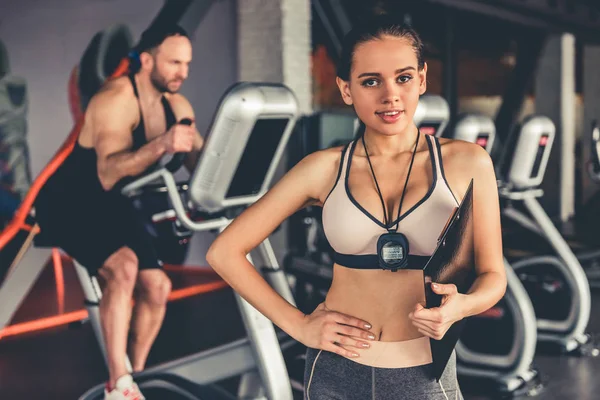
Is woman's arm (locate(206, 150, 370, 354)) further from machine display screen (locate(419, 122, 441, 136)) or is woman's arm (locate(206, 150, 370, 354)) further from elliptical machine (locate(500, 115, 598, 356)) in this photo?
elliptical machine (locate(500, 115, 598, 356))

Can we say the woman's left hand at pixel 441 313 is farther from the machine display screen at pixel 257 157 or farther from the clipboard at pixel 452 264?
the machine display screen at pixel 257 157

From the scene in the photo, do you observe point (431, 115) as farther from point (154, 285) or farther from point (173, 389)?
point (173, 389)

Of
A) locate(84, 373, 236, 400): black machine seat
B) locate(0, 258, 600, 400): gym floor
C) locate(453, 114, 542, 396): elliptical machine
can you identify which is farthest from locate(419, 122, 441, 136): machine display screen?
locate(84, 373, 236, 400): black machine seat

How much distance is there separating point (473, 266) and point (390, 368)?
0.21 m

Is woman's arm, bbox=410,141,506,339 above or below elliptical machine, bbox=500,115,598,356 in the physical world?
above

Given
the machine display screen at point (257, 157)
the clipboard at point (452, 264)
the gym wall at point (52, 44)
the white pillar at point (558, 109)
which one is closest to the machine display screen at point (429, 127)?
the machine display screen at point (257, 157)

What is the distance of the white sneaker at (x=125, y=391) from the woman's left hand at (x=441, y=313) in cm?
185

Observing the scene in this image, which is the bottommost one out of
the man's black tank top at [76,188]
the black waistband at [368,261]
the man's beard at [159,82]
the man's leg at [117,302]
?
the man's leg at [117,302]

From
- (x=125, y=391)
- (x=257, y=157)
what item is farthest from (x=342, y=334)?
(x=125, y=391)

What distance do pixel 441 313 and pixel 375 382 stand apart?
23 cm

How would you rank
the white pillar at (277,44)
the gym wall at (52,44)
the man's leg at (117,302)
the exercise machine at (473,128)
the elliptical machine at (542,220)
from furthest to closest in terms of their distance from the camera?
the gym wall at (52,44), the white pillar at (277,44), the elliptical machine at (542,220), the exercise machine at (473,128), the man's leg at (117,302)

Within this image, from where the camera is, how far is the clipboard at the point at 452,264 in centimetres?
105

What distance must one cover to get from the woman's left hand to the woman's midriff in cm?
13

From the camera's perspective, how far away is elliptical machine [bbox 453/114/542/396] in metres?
3.46
